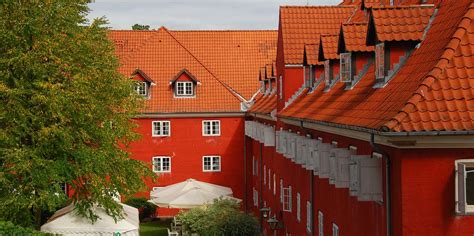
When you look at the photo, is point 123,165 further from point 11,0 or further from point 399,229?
point 399,229

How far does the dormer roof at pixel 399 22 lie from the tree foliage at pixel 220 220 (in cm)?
1564

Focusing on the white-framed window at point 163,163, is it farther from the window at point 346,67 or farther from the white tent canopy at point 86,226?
the window at point 346,67

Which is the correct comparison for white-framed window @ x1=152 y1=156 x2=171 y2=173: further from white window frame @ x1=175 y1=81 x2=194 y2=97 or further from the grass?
white window frame @ x1=175 y1=81 x2=194 y2=97

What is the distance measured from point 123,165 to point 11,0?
6.64 m

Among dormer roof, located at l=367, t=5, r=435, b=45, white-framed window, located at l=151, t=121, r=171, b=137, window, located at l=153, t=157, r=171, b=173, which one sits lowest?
window, located at l=153, t=157, r=171, b=173

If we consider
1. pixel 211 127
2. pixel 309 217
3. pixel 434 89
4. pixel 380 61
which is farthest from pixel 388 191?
pixel 211 127

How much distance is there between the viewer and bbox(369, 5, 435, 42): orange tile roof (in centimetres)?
1148

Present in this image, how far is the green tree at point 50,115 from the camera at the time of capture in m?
21.1

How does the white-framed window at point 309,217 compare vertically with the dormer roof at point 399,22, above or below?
below

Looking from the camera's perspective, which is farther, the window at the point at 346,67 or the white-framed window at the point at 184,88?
the white-framed window at the point at 184,88

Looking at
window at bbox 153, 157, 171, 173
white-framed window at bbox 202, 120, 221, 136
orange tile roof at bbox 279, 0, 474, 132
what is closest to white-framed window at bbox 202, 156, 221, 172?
white-framed window at bbox 202, 120, 221, 136

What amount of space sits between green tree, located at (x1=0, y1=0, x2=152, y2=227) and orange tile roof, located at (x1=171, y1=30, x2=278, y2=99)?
1861 centimetres

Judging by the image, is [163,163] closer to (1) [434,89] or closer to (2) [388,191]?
(2) [388,191]

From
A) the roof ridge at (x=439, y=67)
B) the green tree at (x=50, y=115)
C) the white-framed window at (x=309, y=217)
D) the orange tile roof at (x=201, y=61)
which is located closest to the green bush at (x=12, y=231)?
the green tree at (x=50, y=115)
